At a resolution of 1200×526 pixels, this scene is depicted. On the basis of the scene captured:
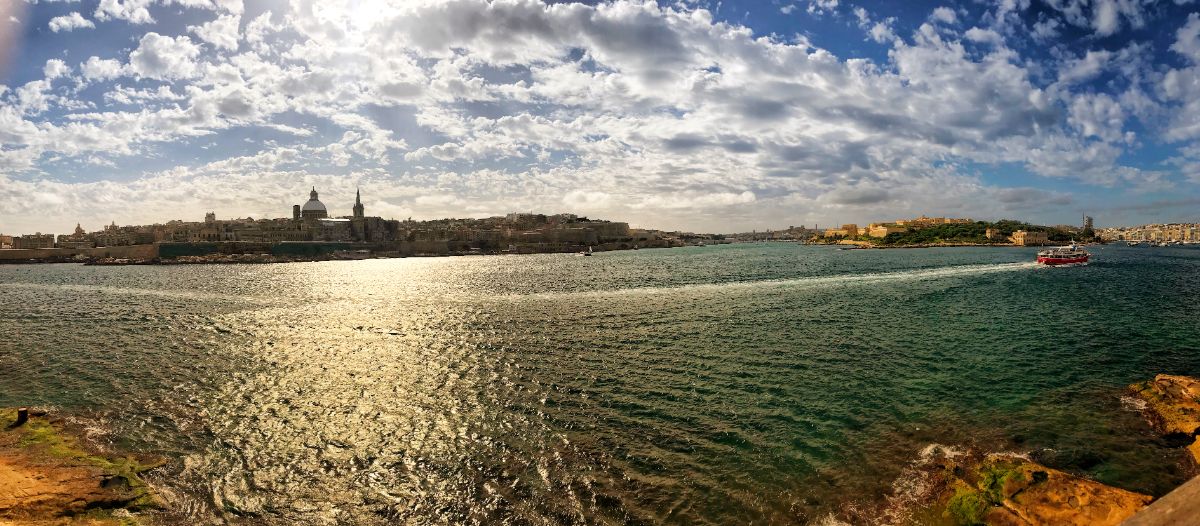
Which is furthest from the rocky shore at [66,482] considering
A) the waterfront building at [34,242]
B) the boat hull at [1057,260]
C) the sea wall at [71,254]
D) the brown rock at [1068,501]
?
the waterfront building at [34,242]

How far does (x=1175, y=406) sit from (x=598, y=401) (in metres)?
16.4

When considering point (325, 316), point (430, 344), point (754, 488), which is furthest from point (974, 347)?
point (325, 316)

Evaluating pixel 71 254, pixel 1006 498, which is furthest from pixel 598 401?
pixel 71 254

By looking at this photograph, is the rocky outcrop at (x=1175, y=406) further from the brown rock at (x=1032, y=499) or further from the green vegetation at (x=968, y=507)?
the green vegetation at (x=968, y=507)

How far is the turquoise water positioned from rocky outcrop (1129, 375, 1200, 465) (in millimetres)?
618

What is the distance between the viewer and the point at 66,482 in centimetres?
1124

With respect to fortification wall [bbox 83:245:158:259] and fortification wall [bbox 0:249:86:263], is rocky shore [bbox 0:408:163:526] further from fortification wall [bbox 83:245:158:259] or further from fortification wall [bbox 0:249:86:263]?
fortification wall [bbox 0:249:86:263]

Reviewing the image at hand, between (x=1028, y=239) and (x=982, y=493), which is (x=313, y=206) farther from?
(x=1028, y=239)

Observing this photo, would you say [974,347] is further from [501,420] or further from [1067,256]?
[1067,256]

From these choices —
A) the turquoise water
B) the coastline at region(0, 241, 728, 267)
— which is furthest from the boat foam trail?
the coastline at region(0, 241, 728, 267)

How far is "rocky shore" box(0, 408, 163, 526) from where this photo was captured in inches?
396

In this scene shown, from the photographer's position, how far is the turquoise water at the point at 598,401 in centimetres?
1114

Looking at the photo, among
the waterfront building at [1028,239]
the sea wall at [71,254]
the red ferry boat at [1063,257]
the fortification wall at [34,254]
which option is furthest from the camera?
the waterfront building at [1028,239]

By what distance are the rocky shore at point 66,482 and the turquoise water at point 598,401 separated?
2.58 feet
